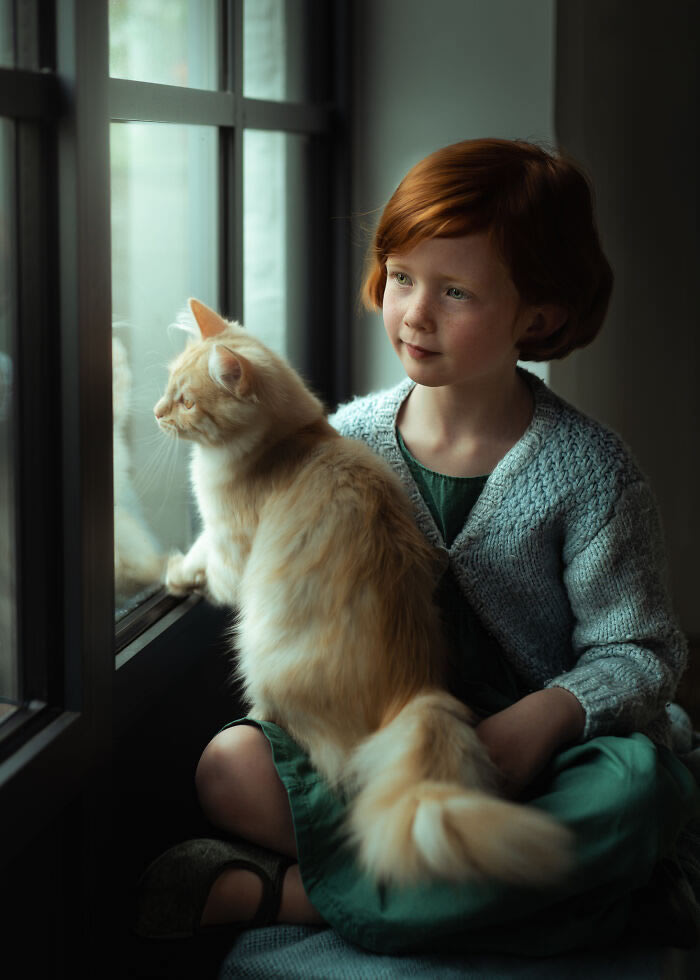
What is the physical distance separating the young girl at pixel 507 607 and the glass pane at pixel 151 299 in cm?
30

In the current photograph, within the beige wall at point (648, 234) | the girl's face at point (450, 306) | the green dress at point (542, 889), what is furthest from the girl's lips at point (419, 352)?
the beige wall at point (648, 234)

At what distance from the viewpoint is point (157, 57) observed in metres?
1.28

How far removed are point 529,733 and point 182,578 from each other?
519mm

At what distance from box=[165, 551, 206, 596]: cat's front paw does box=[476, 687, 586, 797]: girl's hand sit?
0.45 meters

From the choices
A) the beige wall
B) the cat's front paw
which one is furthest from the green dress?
the beige wall

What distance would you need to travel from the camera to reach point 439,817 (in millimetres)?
845

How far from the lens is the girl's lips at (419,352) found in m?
1.17

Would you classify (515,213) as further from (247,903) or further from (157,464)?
(247,903)

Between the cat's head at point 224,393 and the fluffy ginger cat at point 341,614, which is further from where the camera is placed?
the cat's head at point 224,393

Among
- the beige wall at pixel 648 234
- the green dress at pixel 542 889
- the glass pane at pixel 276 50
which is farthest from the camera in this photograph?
the beige wall at pixel 648 234

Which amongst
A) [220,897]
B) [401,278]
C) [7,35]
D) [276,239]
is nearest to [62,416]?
[7,35]

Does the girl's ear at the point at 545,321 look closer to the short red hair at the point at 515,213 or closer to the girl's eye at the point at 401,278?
the short red hair at the point at 515,213

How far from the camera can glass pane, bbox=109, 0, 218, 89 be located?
1160 mm

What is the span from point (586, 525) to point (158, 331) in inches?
25.8
